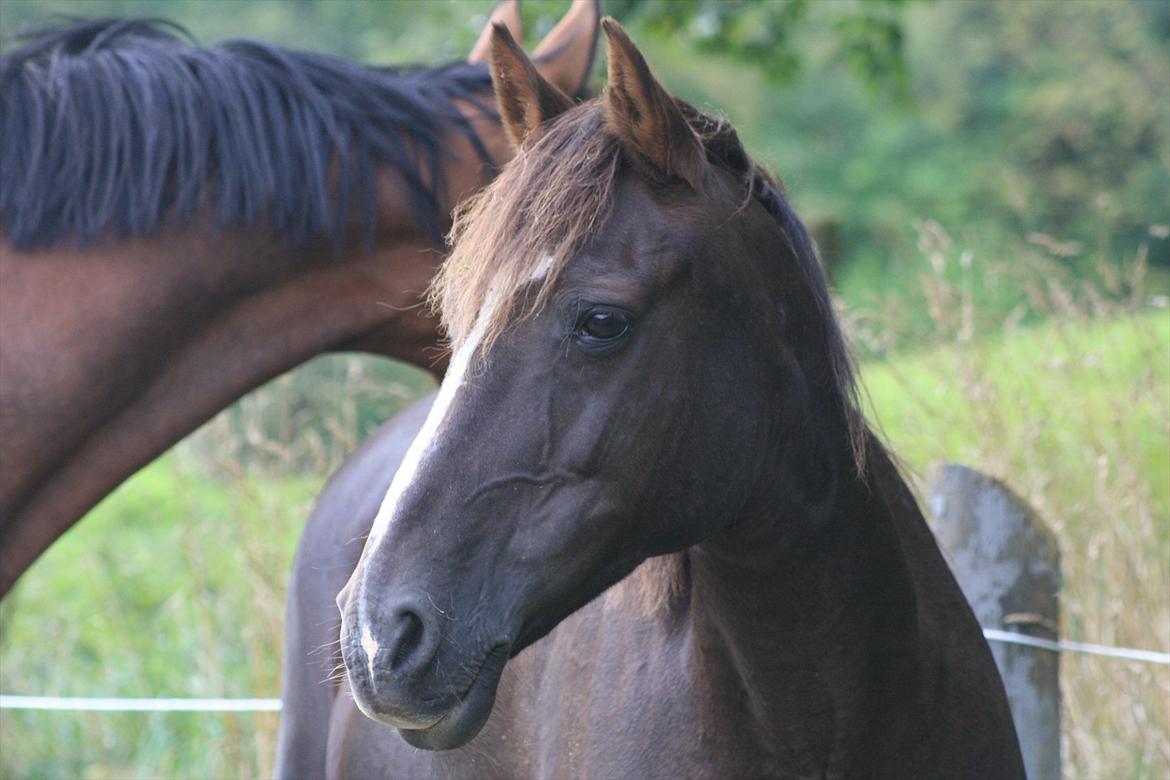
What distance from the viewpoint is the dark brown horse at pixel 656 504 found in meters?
1.54

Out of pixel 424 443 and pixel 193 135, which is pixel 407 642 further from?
pixel 193 135

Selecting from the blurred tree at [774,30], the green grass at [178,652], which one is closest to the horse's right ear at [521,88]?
the green grass at [178,652]

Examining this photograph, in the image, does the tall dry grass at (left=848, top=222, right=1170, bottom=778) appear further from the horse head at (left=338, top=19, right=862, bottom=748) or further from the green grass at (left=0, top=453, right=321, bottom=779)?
the green grass at (left=0, top=453, right=321, bottom=779)

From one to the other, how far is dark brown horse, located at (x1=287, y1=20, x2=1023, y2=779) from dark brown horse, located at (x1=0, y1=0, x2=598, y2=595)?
3.74 feet

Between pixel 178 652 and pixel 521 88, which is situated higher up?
pixel 521 88

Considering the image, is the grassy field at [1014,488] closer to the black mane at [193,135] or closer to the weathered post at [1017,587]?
the weathered post at [1017,587]

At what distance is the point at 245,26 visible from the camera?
2522cm

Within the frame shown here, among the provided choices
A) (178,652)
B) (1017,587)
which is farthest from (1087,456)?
(178,652)

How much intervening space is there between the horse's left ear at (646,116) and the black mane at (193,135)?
4.69 ft

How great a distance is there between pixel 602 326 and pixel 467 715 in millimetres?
526

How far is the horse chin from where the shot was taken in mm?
1531

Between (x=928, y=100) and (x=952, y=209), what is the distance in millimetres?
2403

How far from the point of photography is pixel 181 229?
9.32ft

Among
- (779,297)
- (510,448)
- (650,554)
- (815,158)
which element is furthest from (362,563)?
(815,158)
